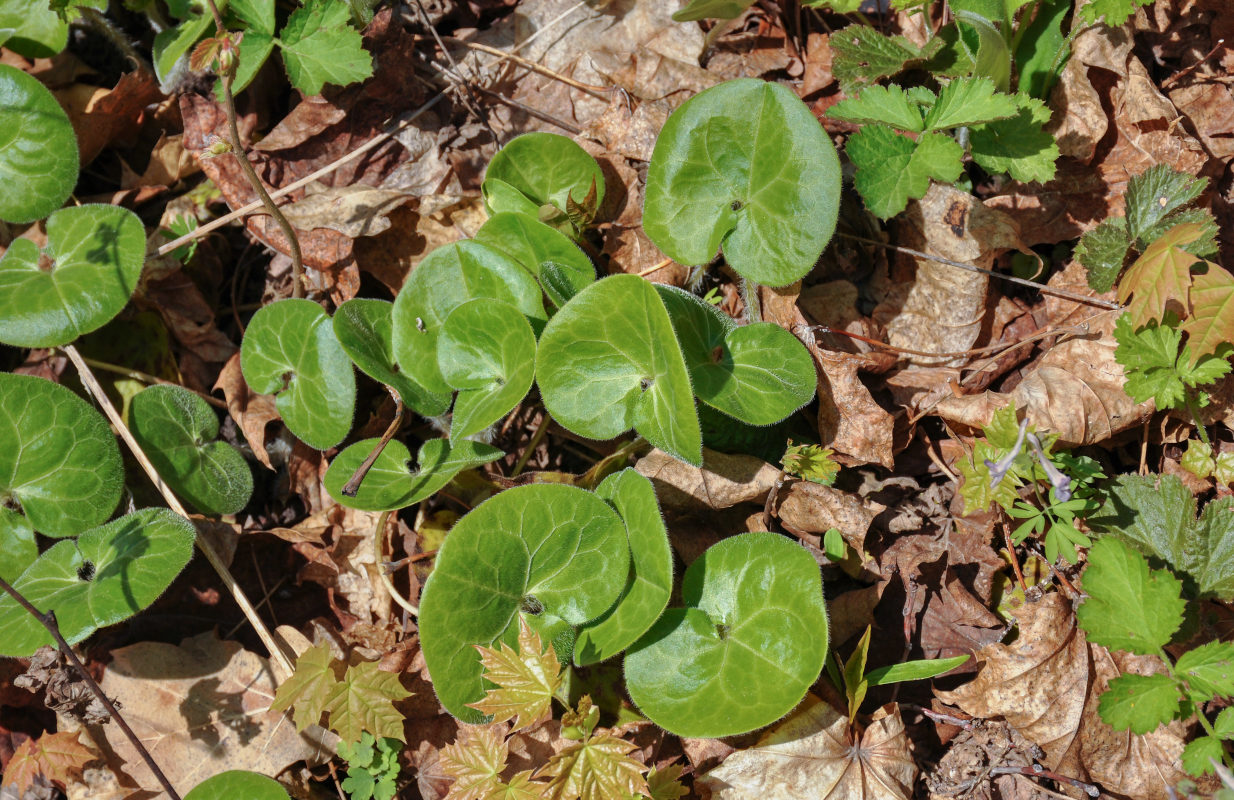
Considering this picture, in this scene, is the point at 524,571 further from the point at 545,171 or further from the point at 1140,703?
the point at 1140,703

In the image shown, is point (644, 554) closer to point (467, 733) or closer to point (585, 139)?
point (467, 733)

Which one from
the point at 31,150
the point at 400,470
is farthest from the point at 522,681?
the point at 31,150

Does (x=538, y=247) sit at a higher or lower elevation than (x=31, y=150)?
lower

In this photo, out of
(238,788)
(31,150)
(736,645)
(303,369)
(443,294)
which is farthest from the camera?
(31,150)

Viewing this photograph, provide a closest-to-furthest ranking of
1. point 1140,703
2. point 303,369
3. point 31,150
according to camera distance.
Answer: point 1140,703, point 303,369, point 31,150

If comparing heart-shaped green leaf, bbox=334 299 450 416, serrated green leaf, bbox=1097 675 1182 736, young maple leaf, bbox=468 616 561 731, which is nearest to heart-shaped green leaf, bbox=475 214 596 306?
heart-shaped green leaf, bbox=334 299 450 416

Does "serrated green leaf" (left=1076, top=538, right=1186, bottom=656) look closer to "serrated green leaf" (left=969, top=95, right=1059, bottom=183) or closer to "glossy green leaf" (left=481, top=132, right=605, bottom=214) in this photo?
"serrated green leaf" (left=969, top=95, right=1059, bottom=183)
